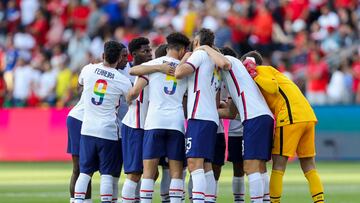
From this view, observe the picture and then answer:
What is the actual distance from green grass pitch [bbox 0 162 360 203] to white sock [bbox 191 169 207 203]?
10.9ft

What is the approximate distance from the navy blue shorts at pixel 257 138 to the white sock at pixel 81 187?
7.13ft

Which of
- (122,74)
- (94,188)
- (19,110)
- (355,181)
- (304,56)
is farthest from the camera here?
(304,56)

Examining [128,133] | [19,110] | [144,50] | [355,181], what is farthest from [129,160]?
[19,110]

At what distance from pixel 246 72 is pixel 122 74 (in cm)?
175

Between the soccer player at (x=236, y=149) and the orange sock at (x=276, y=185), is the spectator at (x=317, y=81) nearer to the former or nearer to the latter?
the soccer player at (x=236, y=149)

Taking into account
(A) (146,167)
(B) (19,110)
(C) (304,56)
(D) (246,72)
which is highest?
(C) (304,56)

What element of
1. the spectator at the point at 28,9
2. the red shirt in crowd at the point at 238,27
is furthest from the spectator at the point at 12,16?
the red shirt in crowd at the point at 238,27

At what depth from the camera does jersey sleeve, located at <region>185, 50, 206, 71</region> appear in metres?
14.2

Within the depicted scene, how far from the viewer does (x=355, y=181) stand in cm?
2178

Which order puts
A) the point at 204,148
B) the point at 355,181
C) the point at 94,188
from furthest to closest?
the point at 355,181 < the point at 94,188 < the point at 204,148

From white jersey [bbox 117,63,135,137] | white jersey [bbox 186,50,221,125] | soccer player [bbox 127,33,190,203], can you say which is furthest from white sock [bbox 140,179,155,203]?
white jersey [bbox 117,63,135,137]

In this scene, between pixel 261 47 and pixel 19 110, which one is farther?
pixel 261 47

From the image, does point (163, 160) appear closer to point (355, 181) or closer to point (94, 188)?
point (94, 188)

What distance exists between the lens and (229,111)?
1516 centimetres
